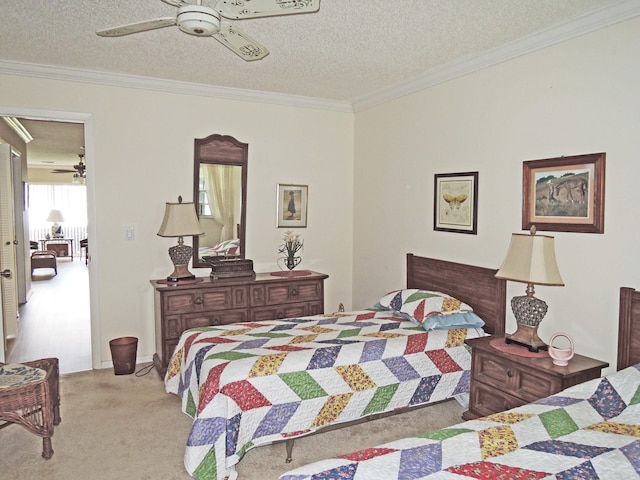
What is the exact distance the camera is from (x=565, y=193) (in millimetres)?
2771

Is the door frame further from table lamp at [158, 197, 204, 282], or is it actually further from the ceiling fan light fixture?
the ceiling fan light fixture

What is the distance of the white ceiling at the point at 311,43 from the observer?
2.54 meters

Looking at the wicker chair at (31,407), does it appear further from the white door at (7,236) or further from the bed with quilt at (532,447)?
the white door at (7,236)

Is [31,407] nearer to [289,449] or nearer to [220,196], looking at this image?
[289,449]

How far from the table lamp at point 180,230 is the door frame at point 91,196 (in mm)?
572

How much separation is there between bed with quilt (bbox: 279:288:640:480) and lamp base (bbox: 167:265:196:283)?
106 inches

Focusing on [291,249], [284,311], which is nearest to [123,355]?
[284,311]

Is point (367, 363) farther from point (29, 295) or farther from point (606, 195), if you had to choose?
point (29, 295)

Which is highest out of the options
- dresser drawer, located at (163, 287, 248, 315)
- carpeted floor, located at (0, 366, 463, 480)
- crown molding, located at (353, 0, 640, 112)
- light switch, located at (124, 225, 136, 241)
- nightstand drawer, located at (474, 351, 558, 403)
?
crown molding, located at (353, 0, 640, 112)

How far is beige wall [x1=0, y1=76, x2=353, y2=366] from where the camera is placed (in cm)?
389

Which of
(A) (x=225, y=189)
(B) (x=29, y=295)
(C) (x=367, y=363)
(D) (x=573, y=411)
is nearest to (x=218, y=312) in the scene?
(A) (x=225, y=189)

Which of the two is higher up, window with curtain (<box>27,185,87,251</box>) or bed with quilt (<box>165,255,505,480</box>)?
window with curtain (<box>27,185,87,251</box>)

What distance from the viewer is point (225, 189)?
441 cm

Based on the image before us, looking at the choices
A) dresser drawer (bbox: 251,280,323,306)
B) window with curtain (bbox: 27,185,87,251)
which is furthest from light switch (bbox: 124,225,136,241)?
window with curtain (bbox: 27,185,87,251)
